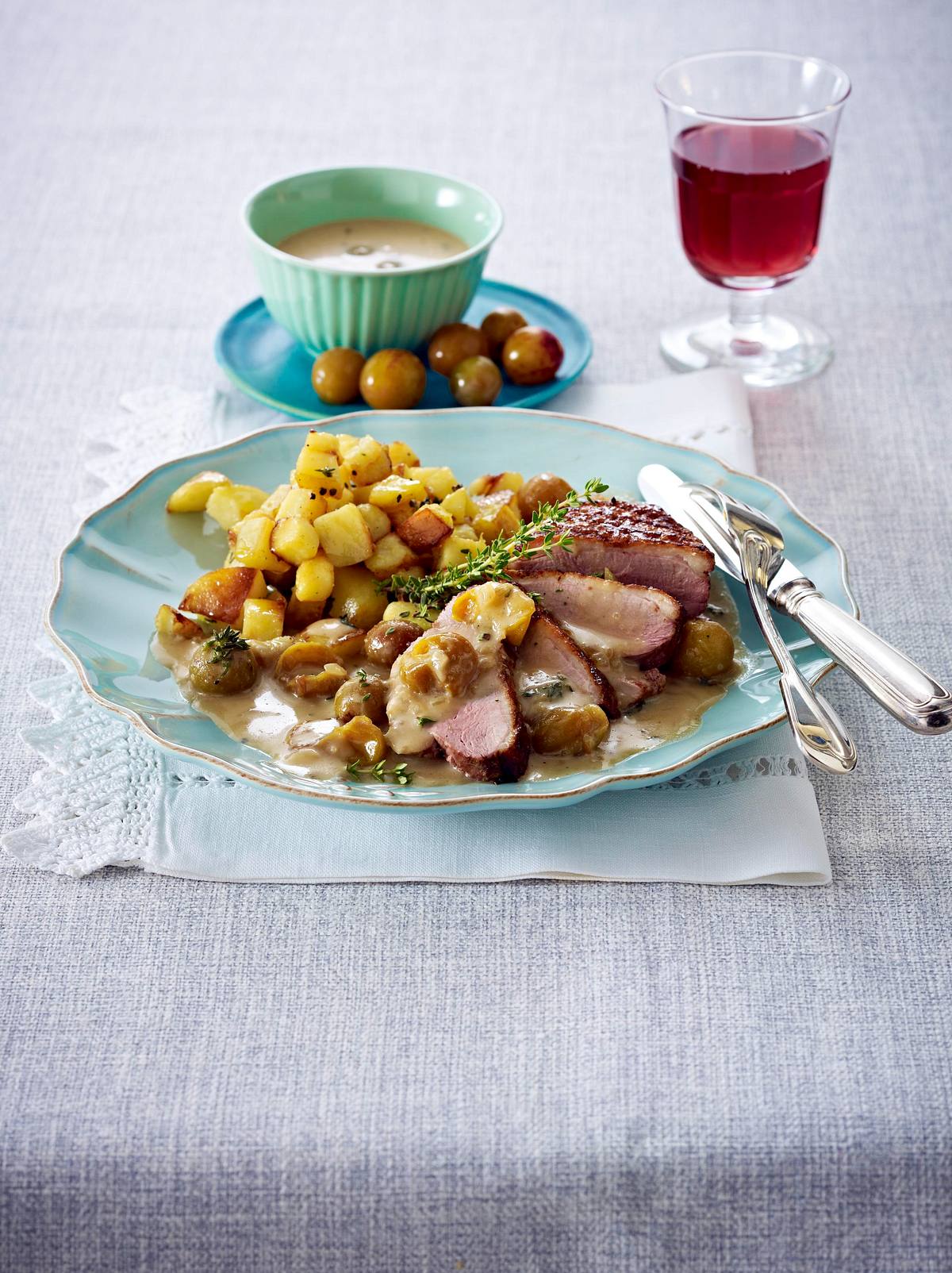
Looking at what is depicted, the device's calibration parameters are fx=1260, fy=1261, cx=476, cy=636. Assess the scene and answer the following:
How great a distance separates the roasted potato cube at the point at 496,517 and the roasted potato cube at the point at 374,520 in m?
0.15

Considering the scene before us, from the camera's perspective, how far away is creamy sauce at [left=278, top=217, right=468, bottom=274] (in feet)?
8.59

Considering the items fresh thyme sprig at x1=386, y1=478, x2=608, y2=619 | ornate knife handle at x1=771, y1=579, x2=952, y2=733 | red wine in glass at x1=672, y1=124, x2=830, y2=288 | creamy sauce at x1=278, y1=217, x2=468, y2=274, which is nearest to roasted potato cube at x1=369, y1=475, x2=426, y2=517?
fresh thyme sprig at x1=386, y1=478, x2=608, y2=619

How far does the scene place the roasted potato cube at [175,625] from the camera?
1.87m

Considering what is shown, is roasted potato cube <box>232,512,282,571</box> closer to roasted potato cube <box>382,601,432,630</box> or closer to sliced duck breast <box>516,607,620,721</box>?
roasted potato cube <box>382,601,432,630</box>

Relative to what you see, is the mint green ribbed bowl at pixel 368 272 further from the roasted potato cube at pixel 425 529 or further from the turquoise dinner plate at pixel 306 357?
the roasted potato cube at pixel 425 529

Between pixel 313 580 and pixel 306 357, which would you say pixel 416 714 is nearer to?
pixel 313 580

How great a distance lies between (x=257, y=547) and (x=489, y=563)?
37 cm

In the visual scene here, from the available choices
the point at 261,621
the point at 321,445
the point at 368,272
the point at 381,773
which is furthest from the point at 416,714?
the point at 368,272

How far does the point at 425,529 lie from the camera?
75.9 inches

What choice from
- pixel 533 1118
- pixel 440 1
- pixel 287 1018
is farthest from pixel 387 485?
pixel 440 1

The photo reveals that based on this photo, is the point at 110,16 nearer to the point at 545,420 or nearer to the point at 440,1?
the point at 440,1

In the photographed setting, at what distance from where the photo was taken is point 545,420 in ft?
7.51

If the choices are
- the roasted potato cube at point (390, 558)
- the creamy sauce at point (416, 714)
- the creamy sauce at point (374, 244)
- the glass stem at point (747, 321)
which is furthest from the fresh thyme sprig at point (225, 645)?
the glass stem at point (747, 321)

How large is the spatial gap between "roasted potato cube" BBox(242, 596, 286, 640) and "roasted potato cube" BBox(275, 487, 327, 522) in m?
0.14
